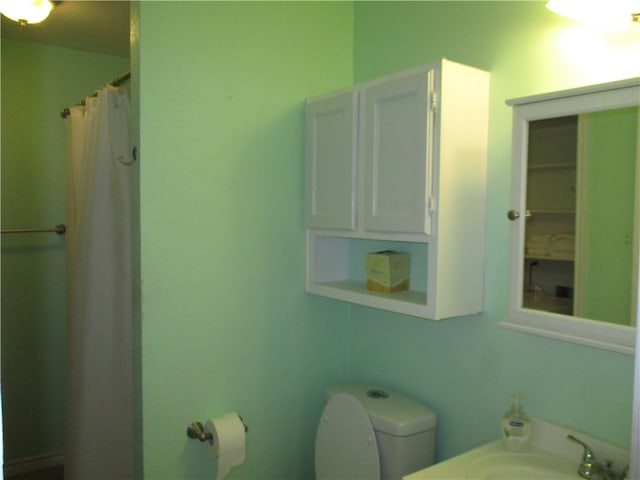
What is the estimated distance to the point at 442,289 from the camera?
1.55m

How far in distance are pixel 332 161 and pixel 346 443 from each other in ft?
3.29

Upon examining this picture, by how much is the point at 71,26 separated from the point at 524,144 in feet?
7.32

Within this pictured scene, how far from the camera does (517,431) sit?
149 centimetres

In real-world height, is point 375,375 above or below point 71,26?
below

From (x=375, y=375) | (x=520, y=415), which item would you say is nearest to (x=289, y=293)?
(x=375, y=375)

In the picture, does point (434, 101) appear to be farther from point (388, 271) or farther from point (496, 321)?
point (496, 321)

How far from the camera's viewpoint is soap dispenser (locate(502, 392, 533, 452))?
1.49 metres

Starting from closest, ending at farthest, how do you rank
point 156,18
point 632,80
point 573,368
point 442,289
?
point 632,80 < point 573,368 < point 442,289 < point 156,18

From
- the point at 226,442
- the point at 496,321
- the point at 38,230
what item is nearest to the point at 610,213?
the point at 496,321

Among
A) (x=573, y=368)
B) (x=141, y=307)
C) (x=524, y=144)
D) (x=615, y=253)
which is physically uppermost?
(x=524, y=144)

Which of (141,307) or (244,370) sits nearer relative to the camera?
(141,307)

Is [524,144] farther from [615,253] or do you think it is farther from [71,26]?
[71,26]

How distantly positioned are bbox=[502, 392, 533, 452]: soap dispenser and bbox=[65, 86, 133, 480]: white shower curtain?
4.64ft

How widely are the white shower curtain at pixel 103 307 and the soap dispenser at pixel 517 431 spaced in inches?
55.6
